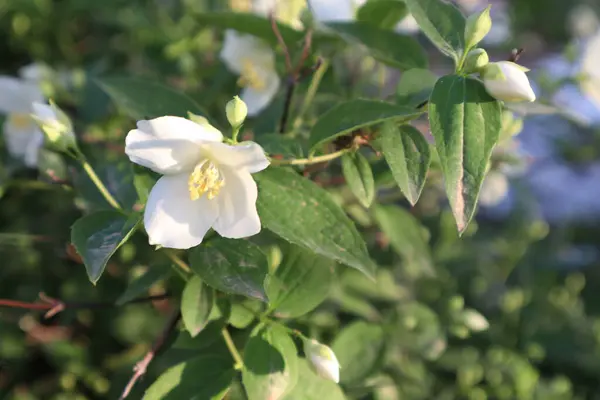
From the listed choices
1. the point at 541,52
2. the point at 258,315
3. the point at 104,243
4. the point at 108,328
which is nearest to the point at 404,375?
the point at 258,315

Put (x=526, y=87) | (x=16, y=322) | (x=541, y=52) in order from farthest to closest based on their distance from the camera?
1. (x=541, y=52)
2. (x=16, y=322)
3. (x=526, y=87)

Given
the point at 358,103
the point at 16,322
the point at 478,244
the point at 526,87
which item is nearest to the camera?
the point at 526,87

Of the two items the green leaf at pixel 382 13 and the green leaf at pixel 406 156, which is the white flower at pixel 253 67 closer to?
the green leaf at pixel 382 13

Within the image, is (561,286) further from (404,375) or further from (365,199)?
(365,199)

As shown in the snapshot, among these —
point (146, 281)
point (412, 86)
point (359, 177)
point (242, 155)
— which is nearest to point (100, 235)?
point (146, 281)

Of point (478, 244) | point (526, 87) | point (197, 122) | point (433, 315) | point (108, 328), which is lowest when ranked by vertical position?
point (478, 244)

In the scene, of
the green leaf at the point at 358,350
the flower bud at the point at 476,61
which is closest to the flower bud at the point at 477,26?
the flower bud at the point at 476,61

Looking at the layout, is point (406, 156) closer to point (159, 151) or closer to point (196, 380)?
point (159, 151)

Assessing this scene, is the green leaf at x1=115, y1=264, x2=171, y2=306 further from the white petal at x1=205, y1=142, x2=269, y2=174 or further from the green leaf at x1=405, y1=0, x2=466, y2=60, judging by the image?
the green leaf at x1=405, y1=0, x2=466, y2=60
